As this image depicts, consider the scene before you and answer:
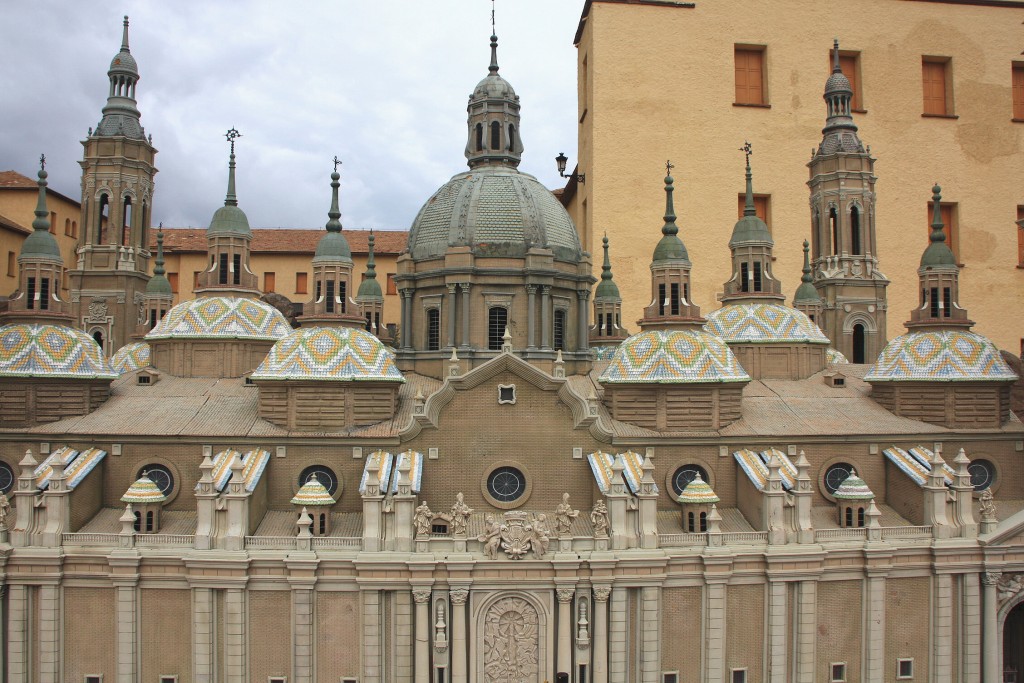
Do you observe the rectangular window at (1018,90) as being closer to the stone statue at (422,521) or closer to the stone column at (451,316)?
the stone column at (451,316)

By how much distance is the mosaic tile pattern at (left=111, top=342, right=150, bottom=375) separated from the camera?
138 ft

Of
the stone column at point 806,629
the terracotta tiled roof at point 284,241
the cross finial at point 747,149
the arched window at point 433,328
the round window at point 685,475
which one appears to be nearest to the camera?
the stone column at point 806,629

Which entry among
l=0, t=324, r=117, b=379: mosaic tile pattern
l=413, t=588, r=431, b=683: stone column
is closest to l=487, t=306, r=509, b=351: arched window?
l=413, t=588, r=431, b=683: stone column

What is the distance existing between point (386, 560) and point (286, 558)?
305 centimetres

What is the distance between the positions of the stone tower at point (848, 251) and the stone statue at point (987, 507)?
52.5 ft


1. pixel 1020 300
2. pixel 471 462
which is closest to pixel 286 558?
pixel 471 462

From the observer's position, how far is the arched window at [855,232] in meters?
44.8

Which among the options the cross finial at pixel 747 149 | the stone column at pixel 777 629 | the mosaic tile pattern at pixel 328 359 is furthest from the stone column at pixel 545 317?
the cross finial at pixel 747 149

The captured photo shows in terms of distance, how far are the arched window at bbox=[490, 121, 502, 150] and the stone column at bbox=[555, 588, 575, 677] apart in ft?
65.7

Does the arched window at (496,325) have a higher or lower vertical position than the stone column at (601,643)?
higher

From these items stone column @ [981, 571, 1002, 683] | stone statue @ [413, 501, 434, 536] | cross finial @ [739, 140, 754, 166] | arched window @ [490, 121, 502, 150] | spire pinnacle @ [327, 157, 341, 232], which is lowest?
stone column @ [981, 571, 1002, 683]

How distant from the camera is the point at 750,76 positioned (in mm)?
51719

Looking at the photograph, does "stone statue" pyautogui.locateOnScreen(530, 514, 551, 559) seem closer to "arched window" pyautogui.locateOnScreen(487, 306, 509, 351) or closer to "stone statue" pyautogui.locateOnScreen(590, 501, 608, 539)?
"stone statue" pyautogui.locateOnScreen(590, 501, 608, 539)

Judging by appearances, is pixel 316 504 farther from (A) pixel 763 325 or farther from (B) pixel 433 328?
(A) pixel 763 325
